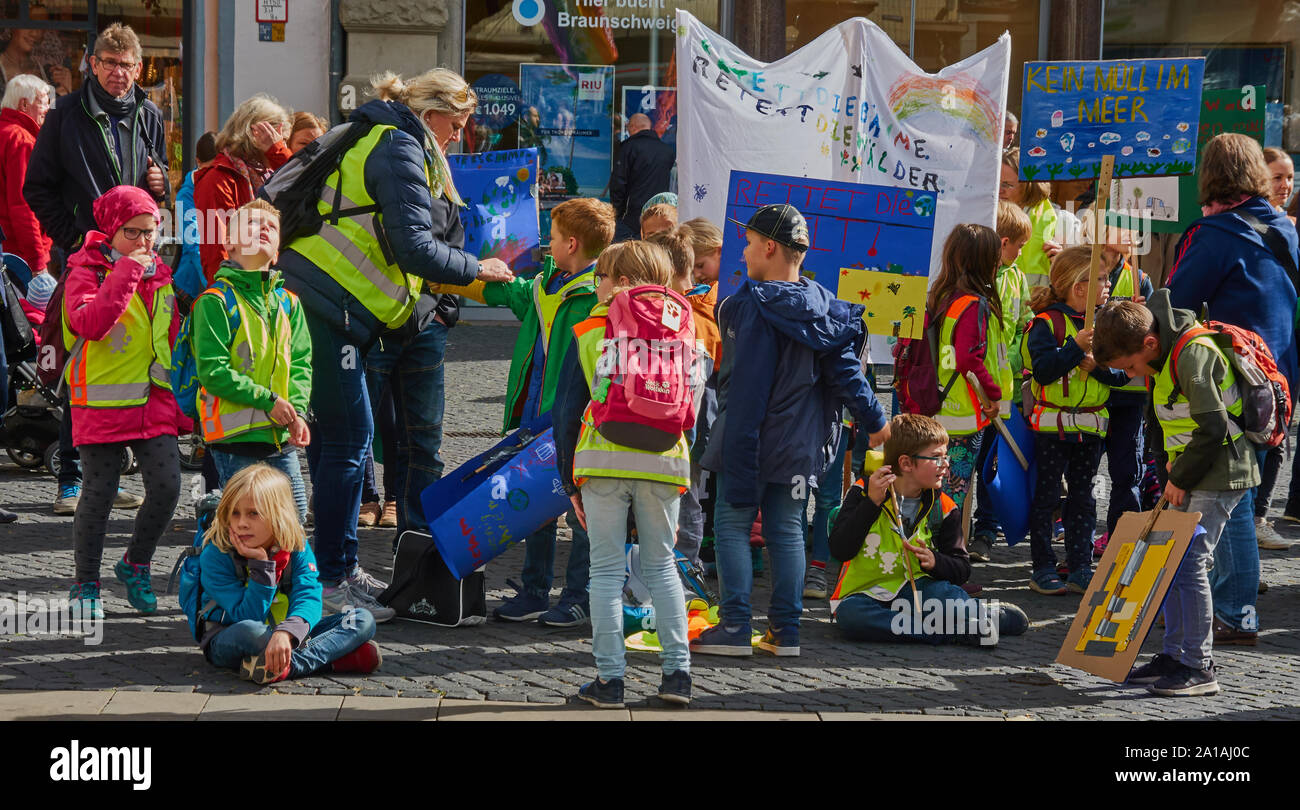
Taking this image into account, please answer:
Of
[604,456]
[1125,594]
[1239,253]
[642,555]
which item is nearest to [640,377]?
[604,456]

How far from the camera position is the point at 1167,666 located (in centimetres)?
549

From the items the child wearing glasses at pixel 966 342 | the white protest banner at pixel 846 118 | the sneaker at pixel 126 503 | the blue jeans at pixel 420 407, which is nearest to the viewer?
the blue jeans at pixel 420 407

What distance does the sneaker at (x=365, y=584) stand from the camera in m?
6.04

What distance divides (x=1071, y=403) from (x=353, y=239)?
312 cm

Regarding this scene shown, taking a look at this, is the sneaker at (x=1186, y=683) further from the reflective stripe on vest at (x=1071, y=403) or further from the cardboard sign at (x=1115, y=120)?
the cardboard sign at (x=1115, y=120)

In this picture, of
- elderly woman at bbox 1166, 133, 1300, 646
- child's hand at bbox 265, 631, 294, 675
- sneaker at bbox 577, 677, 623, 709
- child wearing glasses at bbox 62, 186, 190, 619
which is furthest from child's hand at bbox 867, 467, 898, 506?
child wearing glasses at bbox 62, 186, 190, 619

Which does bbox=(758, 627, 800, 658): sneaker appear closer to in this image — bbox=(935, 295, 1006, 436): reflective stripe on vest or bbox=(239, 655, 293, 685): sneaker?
bbox=(935, 295, 1006, 436): reflective stripe on vest

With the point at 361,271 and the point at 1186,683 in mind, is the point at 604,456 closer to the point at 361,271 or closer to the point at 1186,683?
the point at 361,271

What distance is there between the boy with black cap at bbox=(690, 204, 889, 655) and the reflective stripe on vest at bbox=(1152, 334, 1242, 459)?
0.97 metres

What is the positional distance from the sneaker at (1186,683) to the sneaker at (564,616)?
2087 mm

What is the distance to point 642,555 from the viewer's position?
199 inches

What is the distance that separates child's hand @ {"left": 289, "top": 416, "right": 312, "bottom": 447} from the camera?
219 inches

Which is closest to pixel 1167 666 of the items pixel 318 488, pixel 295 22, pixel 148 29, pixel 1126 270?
pixel 1126 270

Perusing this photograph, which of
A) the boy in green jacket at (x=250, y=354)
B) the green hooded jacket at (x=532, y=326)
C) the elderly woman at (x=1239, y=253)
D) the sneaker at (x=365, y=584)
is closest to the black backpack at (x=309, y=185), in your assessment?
the boy in green jacket at (x=250, y=354)
